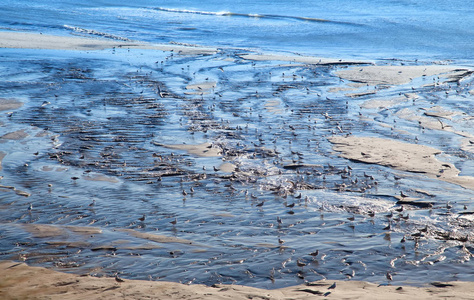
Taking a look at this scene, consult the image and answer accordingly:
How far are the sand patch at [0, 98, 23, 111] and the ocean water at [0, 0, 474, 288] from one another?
7.4 inches

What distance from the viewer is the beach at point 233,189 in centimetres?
626

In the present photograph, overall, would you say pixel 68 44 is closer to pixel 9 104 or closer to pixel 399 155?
pixel 9 104

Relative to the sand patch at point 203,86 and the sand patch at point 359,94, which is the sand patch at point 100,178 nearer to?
the sand patch at point 203,86

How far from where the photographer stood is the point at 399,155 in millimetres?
10914

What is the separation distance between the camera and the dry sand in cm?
561

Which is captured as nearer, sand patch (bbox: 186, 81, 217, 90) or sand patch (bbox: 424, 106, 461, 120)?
sand patch (bbox: 424, 106, 461, 120)

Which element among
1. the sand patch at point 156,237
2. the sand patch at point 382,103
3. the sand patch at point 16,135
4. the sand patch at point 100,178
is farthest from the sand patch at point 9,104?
the sand patch at point 382,103

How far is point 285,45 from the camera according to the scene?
3064 cm

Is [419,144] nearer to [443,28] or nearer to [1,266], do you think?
[1,266]

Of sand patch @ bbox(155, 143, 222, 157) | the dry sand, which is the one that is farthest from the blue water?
the dry sand

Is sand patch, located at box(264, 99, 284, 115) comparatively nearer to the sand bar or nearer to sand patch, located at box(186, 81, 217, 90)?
sand patch, located at box(186, 81, 217, 90)

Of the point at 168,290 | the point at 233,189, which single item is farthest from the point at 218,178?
the point at 168,290

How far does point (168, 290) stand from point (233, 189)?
3500mm

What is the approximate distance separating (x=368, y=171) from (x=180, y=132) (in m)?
4.82
